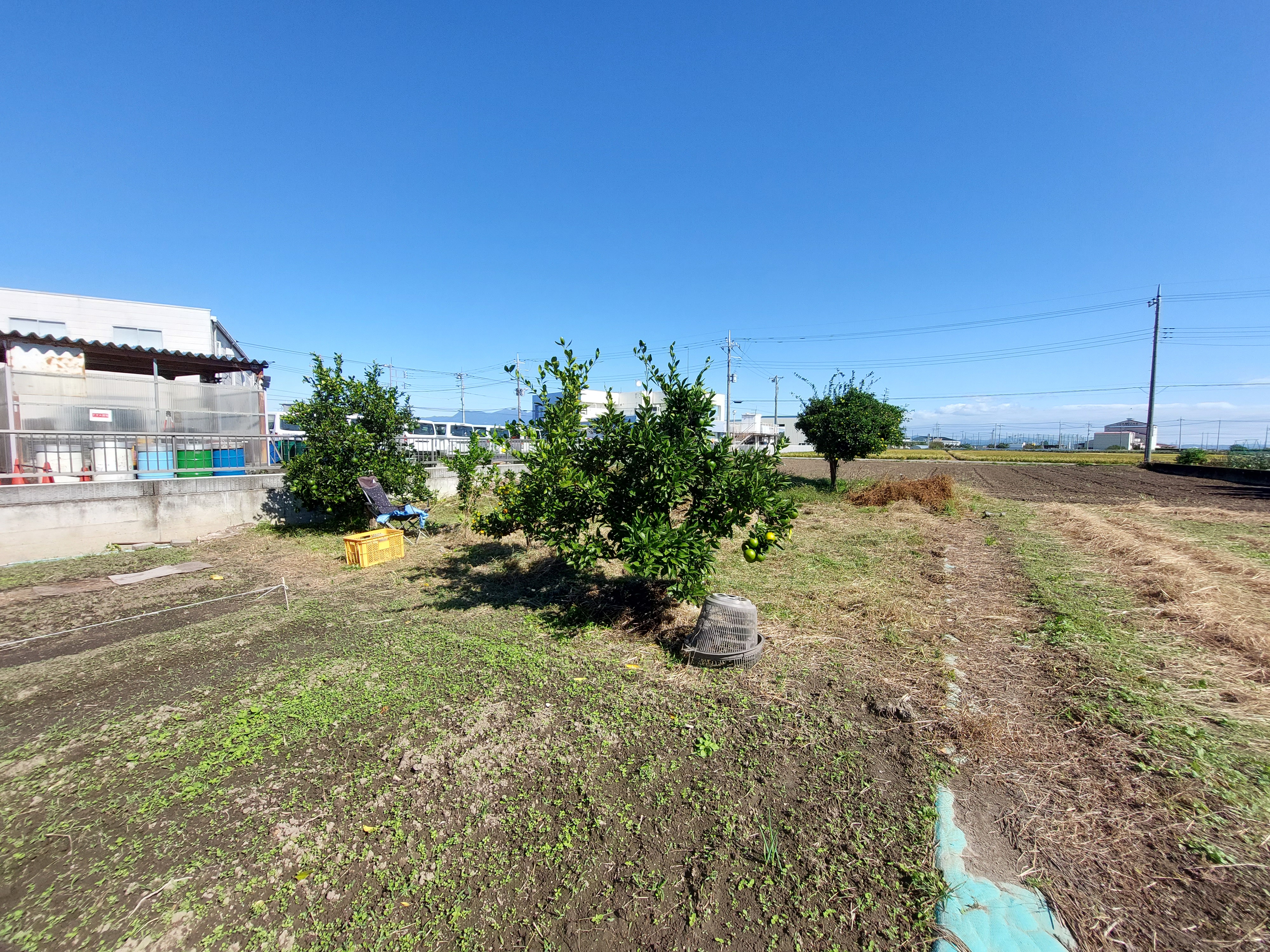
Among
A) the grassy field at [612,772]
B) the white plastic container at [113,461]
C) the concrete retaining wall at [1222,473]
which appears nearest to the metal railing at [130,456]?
the white plastic container at [113,461]

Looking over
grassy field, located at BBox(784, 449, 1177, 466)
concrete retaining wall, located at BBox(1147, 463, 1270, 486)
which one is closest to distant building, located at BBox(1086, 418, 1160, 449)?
grassy field, located at BBox(784, 449, 1177, 466)

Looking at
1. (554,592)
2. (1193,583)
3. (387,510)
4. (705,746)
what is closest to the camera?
(705,746)

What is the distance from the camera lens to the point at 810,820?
253 centimetres

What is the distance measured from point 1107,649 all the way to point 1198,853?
2578 mm

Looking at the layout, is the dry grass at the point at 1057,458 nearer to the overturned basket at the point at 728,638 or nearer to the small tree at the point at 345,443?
the overturned basket at the point at 728,638

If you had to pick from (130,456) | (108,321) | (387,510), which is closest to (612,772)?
(387,510)

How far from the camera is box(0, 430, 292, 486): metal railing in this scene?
304 inches

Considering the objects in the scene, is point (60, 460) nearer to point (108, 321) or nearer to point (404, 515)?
point (404, 515)

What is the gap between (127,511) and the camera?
8.13 meters

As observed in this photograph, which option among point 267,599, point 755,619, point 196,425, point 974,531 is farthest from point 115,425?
point 974,531

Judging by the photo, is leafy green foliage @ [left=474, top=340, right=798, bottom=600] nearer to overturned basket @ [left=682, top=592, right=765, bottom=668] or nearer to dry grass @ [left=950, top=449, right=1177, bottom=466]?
overturned basket @ [left=682, top=592, right=765, bottom=668]

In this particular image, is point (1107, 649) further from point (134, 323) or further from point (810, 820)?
point (134, 323)

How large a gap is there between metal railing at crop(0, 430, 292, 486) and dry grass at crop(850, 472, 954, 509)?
13.7 m

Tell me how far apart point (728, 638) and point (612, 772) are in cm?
157
